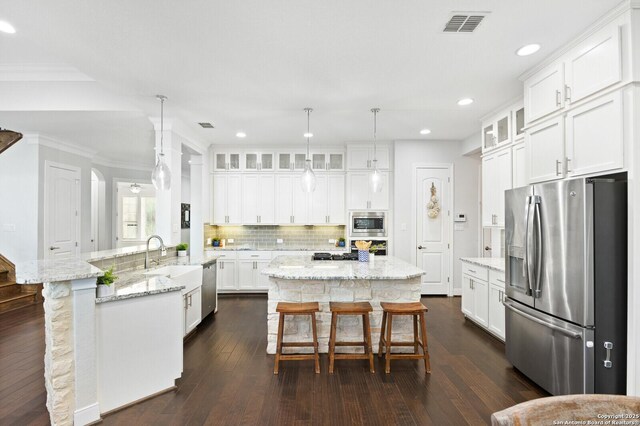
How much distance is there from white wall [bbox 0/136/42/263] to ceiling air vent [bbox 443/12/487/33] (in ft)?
22.0

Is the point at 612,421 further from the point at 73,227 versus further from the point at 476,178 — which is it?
the point at 73,227

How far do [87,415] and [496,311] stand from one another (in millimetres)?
3991

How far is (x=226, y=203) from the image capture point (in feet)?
21.9

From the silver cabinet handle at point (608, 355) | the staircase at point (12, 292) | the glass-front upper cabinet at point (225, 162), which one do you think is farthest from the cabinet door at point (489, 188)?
the staircase at point (12, 292)

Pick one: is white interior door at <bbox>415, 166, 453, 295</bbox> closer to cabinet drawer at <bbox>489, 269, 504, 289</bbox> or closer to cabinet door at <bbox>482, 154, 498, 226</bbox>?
cabinet door at <bbox>482, 154, 498, 226</bbox>

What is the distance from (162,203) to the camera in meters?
4.76

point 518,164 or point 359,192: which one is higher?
point 518,164

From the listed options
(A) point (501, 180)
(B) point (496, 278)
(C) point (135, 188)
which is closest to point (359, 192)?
(A) point (501, 180)

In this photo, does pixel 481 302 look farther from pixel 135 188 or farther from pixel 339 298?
pixel 135 188

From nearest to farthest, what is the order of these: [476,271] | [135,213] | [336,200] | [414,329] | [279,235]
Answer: [414,329] → [476,271] → [336,200] → [279,235] → [135,213]

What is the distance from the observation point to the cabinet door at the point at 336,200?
21.6 ft

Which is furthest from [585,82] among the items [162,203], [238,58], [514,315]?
[162,203]

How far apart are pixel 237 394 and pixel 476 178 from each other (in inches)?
212

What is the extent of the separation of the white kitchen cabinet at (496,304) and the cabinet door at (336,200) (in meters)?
3.04
